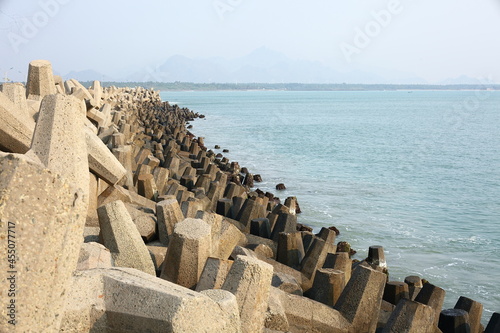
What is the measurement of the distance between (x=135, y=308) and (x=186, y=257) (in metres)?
1.13

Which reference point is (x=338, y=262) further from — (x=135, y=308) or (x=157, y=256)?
(x=135, y=308)

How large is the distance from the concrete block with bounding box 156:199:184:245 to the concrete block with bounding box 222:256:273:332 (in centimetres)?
195

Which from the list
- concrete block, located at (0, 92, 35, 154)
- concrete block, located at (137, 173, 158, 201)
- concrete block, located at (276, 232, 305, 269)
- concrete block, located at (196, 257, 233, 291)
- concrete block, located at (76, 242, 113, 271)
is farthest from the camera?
concrete block, located at (137, 173, 158, 201)

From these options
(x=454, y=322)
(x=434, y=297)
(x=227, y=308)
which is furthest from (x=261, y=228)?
(x=227, y=308)

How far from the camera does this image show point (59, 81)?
443 inches

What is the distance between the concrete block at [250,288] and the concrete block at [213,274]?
28 cm

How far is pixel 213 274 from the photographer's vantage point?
120 inches

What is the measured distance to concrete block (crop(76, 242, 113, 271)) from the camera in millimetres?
2838

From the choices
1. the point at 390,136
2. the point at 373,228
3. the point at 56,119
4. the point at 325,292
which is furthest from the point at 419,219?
the point at 390,136

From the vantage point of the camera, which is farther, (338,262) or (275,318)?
(338,262)

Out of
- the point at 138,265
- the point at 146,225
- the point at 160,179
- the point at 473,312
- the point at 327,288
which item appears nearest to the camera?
the point at 138,265

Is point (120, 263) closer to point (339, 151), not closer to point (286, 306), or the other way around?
point (286, 306)

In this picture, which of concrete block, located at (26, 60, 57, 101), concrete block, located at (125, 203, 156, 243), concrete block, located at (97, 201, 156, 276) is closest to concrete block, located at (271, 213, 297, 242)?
concrete block, located at (125, 203, 156, 243)

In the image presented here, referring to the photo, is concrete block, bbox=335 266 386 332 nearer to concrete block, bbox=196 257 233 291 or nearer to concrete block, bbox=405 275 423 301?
concrete block, bbox=196 257 233 291
